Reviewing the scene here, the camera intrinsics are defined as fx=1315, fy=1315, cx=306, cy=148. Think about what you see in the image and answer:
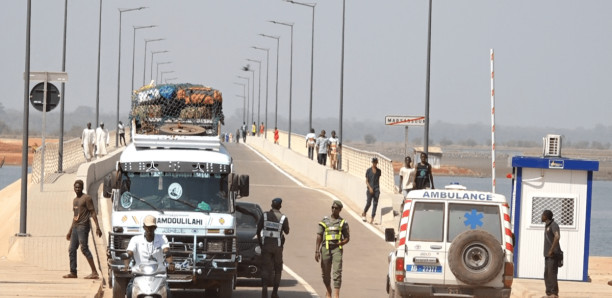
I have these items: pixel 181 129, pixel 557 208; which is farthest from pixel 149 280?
pixel 557 208

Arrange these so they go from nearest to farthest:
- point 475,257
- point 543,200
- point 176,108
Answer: point 475,257
point 543,200
point 176,108

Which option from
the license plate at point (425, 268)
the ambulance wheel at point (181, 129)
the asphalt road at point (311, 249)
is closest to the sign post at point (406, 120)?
the asphalt road at point (311, 249)

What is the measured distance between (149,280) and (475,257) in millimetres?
4769

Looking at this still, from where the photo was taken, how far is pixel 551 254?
22.0 m

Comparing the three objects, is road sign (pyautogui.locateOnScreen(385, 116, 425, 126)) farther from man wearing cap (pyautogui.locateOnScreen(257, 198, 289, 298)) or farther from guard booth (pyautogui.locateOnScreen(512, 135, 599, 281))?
man wearing cap (pyautogui.locateOnScreen(257, 198, 289, 298))

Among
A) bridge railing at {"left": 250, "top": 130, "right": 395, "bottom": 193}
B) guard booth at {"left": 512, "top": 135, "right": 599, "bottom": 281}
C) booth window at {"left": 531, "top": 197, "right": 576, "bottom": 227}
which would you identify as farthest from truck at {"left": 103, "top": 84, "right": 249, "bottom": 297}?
bridge railing at {"left": 250, "top": 130, "right": 395, "bottom": 193}

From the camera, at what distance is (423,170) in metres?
31.1

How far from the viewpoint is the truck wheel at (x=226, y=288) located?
20.4 metres

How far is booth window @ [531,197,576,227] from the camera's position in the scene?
25516 mm

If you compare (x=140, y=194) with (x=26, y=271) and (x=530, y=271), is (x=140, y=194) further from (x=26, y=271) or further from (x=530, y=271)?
(x=530, y=271)

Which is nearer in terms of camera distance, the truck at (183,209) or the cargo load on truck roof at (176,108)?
the truck at (183,209)

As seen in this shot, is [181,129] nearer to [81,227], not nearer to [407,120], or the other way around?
[81,227]

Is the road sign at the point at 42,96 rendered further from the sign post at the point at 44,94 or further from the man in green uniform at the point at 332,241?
the man in green uniform at the point at 332,241

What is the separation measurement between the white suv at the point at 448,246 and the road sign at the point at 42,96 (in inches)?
457
